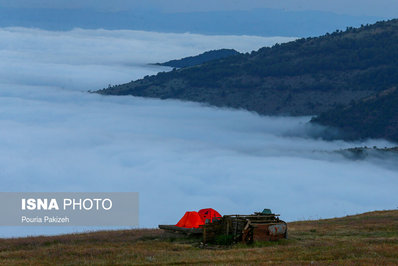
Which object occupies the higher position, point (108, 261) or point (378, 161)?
point (378, 161)

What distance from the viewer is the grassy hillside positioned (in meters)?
27.5

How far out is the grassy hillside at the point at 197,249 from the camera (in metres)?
27.5

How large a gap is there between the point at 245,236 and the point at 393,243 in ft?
21.1

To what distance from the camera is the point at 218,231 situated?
33.9 metres

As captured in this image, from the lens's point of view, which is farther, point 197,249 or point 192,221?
point 192,221

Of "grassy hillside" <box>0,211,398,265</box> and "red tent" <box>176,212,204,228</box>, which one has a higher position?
"red tent" <box>176,212,204,228</box>

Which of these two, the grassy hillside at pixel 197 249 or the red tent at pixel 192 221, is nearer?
the grassy hillside at pixel 197 249

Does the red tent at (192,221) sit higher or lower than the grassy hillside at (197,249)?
higher

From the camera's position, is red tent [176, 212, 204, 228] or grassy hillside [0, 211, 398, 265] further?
red tent [176, 212, 204, 228]

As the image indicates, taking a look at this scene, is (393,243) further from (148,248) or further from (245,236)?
(148,248)

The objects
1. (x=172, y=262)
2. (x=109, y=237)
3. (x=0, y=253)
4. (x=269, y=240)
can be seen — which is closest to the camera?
(x=172, y=262)

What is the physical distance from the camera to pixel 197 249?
104 feet

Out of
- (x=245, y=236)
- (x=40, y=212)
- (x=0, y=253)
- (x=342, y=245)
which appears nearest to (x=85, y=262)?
(x=0, y=253)

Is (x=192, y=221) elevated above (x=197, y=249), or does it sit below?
above
